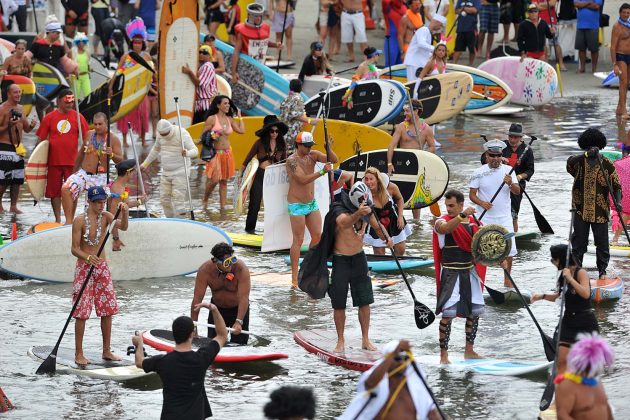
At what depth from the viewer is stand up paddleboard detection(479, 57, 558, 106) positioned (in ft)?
78.2

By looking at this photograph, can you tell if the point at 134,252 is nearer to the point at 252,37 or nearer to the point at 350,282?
the point at 350,282

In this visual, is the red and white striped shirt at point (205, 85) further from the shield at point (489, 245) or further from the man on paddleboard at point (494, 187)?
the shield at point (489, 245)

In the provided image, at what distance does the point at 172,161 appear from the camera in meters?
15.9

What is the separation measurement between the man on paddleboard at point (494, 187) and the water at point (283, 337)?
2.02 feet

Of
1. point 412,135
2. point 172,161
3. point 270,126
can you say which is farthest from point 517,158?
point 172,161

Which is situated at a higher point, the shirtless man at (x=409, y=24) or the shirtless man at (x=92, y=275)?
the shirtless man at (x=409, y=24)

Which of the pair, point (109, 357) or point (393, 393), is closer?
point (393, 393)

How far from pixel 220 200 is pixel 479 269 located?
604 cm

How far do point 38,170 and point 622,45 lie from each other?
9.59 meters

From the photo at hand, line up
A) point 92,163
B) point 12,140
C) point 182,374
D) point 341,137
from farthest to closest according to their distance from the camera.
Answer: point 341,137
point 12,140
point 92,163
point 182,374

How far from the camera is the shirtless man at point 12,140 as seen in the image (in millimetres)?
16031

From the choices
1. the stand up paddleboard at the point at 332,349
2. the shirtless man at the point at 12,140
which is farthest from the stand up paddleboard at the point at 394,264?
the shirtless man at the point at 12,140

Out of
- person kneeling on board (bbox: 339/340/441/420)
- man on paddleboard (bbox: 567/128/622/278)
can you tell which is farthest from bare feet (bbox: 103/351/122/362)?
man on paddleboard (bbox: 567/128/622/278)

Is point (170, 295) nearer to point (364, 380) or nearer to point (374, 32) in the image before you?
point (364, 380)
